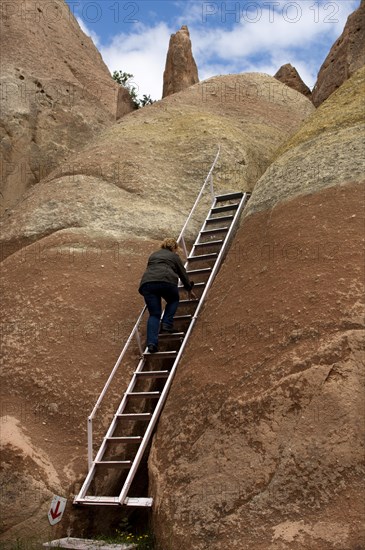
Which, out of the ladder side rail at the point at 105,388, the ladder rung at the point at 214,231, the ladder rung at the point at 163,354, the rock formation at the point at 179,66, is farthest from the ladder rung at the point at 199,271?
the rock formation at the point at 179,66

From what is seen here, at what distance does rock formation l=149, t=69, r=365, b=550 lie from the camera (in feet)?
22.3

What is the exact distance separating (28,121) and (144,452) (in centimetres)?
1230

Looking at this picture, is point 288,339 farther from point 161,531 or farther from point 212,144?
point 212,144

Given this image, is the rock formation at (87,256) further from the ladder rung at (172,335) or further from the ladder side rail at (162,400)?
the ladder side rail at (162,400)

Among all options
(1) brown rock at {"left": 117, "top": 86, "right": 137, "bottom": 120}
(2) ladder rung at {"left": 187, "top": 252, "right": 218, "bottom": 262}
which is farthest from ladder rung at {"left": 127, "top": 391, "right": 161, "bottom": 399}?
(1) brown rock at {"left": 117, "top": 86, "right": 137, "bottom": 120}

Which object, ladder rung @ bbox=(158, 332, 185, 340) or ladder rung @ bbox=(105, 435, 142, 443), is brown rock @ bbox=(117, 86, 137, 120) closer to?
ladder rung @ bbox=(158, 332, 185, 340)

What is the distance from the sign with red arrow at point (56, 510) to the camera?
798 cm

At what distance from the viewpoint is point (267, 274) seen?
8.99m

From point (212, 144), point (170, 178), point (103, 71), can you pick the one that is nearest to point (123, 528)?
point (170, 178)

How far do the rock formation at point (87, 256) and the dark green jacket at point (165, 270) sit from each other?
94cm

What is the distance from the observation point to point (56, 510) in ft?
26.2

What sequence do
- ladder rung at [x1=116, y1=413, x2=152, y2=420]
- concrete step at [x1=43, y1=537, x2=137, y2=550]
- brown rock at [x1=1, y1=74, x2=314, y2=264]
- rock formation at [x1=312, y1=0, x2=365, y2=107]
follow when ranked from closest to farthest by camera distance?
1. concrete step at [x1=43, y1=537, x2=137, y2=550]
2. ladder rung at [x1=116, y1=413, x2=152, y2=420]
3. brown rock at [x1=1, y1=74, x2=314, y2=264]
4. rock formation at [x1=312, y1=0, x2=365, y2=107]

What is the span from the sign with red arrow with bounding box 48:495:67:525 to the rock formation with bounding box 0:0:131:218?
10829 millimetres

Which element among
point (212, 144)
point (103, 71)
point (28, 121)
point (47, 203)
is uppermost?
point (103, 71)
